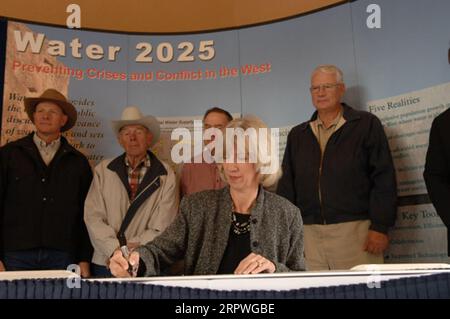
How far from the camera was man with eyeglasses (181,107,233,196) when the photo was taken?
6.13 ft

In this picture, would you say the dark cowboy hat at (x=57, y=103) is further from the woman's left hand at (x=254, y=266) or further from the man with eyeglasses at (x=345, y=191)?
the woman's left hand at (x=254, y=266)

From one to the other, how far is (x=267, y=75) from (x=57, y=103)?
89 centimetres

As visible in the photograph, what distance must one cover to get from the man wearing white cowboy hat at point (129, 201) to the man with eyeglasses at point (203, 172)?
6cm

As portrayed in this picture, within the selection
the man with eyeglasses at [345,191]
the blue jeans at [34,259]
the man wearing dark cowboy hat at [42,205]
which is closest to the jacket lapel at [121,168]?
the man wearing dark cowboy hat at [42,205]

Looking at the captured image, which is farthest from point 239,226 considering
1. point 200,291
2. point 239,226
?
point 200,291

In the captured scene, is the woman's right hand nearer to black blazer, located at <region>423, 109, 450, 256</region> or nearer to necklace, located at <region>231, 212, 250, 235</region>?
necklace, located at <region>231, 212, 250, 235</region>

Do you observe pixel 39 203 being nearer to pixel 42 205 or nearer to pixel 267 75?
pixel 42 205

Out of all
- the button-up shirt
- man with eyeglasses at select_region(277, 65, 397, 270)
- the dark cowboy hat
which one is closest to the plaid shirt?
the button-up shirt

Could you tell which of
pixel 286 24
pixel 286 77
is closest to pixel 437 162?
pixel 286 77

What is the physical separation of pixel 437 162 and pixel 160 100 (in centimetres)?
120

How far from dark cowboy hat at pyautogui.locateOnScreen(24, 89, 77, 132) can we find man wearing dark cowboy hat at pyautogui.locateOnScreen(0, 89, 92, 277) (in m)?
0.17

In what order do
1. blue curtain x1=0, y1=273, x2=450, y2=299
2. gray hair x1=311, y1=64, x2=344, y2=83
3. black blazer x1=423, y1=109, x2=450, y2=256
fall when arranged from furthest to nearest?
gray hair x1=311, y1=64, x2=344, y2=83 → black blazer x1=423, y1=109, x2=450, y2=256 → blue curtain x1=0, y1=273, x2=450, y2=299

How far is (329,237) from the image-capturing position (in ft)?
6.24

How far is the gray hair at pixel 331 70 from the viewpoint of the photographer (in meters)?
2.05
